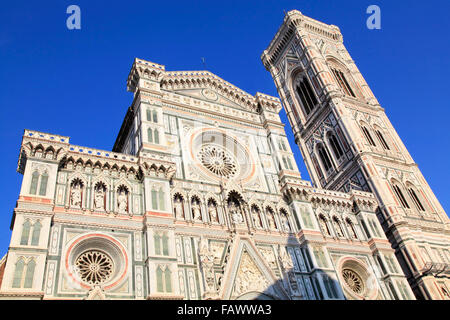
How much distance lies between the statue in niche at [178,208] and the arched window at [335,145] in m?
19.2

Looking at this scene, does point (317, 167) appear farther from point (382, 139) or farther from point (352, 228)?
point (352, 228)

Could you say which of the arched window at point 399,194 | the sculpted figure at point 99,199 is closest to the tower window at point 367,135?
the arched window at point 399,194

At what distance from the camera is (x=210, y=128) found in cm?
2677

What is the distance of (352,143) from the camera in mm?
34094

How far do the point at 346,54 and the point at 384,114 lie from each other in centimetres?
996

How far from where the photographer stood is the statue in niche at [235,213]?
22267 millimetres

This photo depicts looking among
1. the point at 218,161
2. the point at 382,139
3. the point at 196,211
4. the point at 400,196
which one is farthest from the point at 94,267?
the point at 382,139

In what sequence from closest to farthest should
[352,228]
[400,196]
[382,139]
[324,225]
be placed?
[324,225]
[352,228]
[400,196]
[382,139]

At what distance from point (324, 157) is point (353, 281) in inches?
645

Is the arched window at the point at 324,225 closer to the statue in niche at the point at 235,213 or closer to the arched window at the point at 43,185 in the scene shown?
the statue in niche at the point at 235,213

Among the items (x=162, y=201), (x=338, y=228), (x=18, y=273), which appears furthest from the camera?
(x=338, y=228)

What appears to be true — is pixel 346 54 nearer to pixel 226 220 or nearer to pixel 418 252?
pixel 418 252

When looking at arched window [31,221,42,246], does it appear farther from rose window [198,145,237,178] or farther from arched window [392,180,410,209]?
arched window [392,180,410,209]
